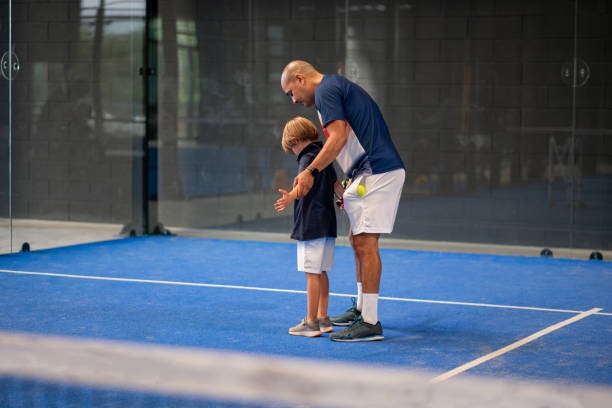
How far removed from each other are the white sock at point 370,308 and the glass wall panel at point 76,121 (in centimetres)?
450

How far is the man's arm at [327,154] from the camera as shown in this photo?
4.73 m

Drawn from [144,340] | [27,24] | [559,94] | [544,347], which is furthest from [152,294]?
[559,94]

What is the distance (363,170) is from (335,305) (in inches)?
53.2

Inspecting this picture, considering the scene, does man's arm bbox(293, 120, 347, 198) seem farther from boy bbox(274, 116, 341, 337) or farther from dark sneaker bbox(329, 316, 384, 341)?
dark sneaker bbox(329, 316, 384, 341)

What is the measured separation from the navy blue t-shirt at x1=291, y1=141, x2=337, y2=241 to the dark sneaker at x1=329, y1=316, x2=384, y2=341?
1.58 feet

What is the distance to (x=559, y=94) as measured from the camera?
8.59 m

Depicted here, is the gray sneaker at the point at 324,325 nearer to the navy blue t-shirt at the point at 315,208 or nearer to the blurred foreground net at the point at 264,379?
the navy blue t-shirt at the point at 315,208

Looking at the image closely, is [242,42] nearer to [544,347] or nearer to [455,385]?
[544,347]

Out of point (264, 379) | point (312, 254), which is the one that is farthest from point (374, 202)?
point (264, 379)

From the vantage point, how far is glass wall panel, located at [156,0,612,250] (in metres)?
8.59

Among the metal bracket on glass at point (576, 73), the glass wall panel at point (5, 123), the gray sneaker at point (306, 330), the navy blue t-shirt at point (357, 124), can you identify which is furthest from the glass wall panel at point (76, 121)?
the navy blue t-shirt at point (357, 124)

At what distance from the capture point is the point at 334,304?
6105 mm

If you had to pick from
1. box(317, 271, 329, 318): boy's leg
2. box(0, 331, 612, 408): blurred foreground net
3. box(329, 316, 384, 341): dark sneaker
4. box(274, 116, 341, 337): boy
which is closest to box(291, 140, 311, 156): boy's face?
box(274, 116, 341, 337): boy

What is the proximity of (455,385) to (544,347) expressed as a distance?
3.45m
